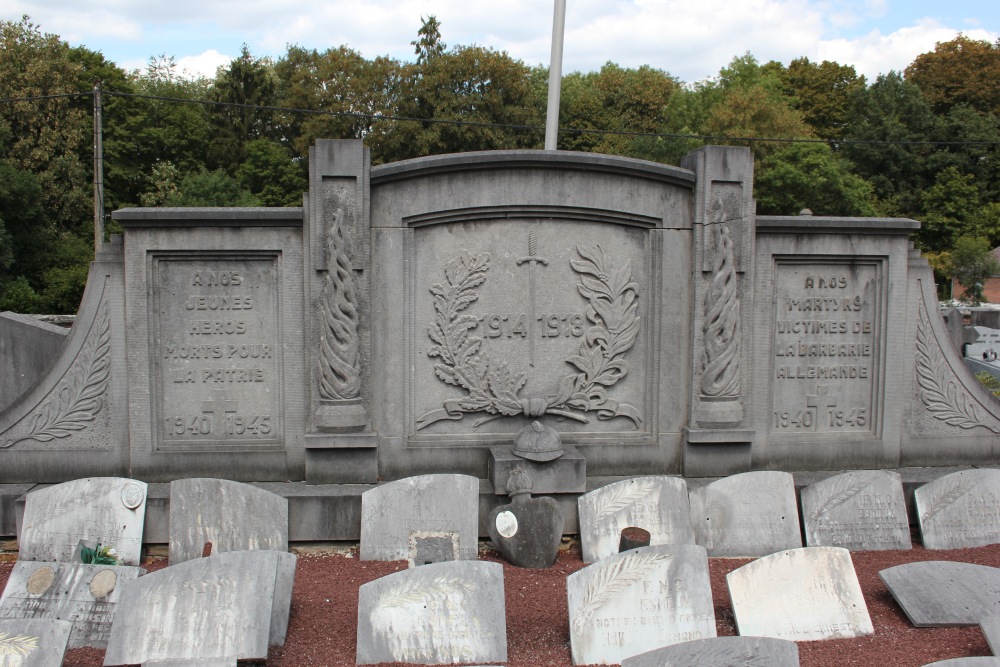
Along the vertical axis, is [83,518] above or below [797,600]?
above

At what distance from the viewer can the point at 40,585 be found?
462cm

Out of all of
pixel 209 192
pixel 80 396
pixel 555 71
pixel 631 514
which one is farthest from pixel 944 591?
pixel 209 192

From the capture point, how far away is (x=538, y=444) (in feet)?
19.8

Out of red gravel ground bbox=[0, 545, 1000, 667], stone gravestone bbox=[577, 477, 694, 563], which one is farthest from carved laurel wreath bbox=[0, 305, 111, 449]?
stone gravestone bbox=[577, 477, 694, 563]

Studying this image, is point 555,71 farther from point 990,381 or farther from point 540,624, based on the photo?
point 990,381

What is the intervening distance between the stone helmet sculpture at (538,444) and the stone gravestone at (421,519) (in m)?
0.53

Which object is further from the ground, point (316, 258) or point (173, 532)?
point (316, 258)

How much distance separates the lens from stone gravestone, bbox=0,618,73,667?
3.72m

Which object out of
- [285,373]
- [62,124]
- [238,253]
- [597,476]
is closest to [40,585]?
[285,373]

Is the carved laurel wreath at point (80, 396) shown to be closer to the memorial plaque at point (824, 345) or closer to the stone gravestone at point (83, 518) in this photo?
the stone gravestone at point (83, 518)

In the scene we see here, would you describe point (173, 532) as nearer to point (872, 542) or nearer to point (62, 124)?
point (872, 542)

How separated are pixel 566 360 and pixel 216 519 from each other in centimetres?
283

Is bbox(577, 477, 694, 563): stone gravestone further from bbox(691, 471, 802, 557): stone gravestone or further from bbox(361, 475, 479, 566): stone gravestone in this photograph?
bbox(361, 475, 479, 566): stone gravestone

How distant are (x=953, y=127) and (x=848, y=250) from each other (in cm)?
3705
